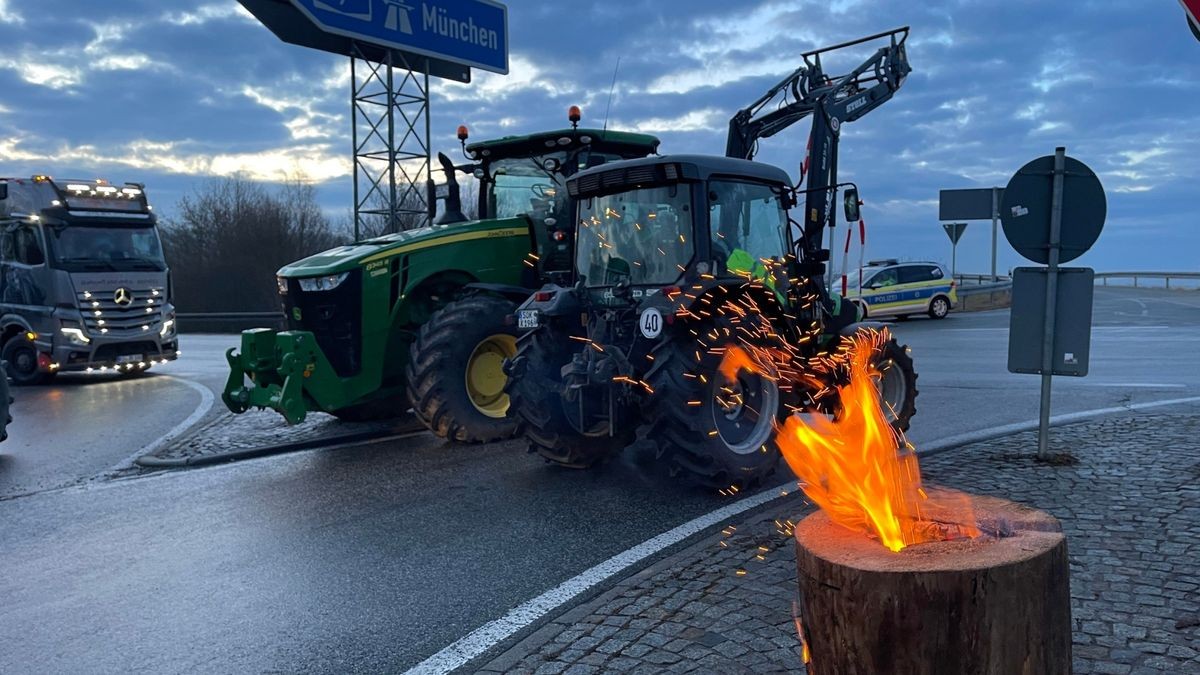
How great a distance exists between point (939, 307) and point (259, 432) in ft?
70.8

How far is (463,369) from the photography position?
8.28 m

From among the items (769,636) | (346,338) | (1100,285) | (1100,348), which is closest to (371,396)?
(346,338)

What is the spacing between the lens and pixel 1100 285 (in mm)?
51750

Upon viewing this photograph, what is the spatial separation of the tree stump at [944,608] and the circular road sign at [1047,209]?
4.86 meters

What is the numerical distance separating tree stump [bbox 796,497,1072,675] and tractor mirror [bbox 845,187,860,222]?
499cm

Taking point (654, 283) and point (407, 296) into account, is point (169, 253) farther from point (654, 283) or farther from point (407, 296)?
point (654, 283)

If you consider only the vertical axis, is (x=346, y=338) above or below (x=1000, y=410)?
above

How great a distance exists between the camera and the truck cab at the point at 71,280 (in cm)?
1513

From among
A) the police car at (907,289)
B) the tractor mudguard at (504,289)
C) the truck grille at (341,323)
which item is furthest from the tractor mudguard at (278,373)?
the police car at (907,289)

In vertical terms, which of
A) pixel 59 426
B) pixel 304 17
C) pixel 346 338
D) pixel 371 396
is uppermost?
pixel 304 17

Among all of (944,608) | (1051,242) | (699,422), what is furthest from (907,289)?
(944,608)

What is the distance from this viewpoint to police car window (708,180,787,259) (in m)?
6.85

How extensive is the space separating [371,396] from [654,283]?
3.42 metres

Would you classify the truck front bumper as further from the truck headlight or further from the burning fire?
the burning fire
